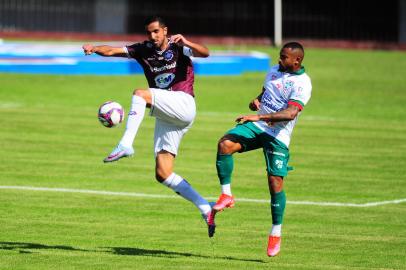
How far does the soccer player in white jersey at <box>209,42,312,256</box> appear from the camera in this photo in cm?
1332

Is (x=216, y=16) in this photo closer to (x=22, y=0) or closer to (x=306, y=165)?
(x=22, y=0)

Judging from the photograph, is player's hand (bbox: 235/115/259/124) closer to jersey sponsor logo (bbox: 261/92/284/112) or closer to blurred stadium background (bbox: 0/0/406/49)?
jersey sponsor logo (bbox: 261/92/284/112)

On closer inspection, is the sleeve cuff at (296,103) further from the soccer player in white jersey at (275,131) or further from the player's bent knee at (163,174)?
the player's bent knee at (163,174)

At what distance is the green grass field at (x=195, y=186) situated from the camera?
1366cm

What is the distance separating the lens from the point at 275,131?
13.6 metres

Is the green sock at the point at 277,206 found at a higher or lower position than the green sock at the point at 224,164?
lower

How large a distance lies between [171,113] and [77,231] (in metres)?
2.35

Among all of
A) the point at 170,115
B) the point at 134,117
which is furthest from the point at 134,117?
the point at 170,115

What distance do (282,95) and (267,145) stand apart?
644 millimetres

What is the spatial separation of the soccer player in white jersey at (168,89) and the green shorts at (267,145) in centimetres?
64

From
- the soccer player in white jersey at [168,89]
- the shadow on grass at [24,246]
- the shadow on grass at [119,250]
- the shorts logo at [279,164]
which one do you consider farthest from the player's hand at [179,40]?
the shadow on grass at [24,246]

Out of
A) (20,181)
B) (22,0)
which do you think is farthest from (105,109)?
(22,0)

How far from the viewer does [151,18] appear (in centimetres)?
1357

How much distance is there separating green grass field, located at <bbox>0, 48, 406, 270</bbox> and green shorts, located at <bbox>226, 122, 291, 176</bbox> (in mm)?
1091
